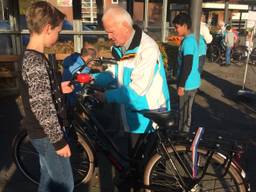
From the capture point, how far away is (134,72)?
10.1 ft

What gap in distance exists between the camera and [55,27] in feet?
8.48

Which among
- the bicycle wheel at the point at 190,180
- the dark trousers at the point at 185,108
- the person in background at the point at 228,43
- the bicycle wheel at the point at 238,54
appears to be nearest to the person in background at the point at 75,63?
the dark trousers at the point at 185,108

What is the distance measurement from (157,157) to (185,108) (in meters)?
2.07

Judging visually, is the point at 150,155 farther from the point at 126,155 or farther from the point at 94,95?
the point at 94,95

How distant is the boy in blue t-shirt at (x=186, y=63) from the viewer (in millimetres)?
4742

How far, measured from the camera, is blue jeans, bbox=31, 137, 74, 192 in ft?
8.98

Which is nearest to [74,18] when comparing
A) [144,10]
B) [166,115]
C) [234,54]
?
[144,10]

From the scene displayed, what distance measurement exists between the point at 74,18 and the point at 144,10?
2978 millimetres

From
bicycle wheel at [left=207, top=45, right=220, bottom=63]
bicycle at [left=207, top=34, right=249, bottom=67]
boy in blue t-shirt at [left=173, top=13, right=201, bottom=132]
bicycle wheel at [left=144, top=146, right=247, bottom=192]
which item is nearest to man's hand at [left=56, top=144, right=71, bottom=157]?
bicycle wheel at [left=144, top=146, right=247, bottom=192]

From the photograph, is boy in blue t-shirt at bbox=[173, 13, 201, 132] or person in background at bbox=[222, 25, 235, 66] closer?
boy in blue t-shirt at bbox=[173, 13, 201, 132]

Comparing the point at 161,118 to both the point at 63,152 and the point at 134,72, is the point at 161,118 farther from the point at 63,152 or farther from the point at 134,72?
the point at 63,152

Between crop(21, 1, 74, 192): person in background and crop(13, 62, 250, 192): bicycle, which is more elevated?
crop(21, 1, 74, 192): person in background

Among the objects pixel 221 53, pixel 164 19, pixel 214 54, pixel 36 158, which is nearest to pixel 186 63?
pixel 36 158

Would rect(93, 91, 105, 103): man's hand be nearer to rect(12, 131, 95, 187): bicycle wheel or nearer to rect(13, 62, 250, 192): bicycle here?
rect(13, 62, 250, 192): bicycle
